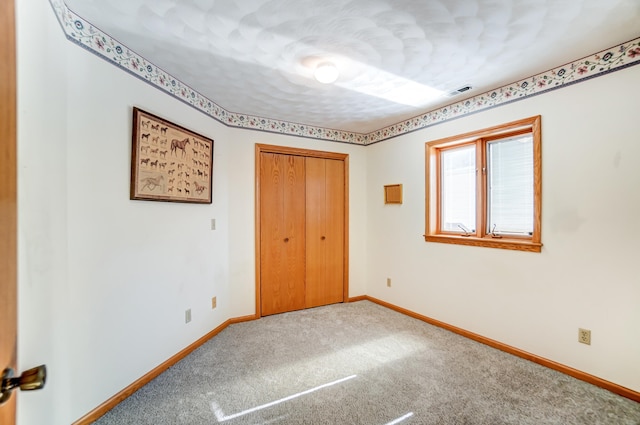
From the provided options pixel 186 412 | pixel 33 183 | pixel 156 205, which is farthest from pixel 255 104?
pixel 186 412

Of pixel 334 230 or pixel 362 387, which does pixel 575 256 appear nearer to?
pixel 362 387

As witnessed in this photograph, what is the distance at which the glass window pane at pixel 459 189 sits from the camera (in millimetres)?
2924

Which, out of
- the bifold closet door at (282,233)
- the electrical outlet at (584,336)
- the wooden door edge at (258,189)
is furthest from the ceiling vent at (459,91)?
the electrical outlet at (584,336)

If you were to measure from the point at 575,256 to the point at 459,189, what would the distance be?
1.19 m

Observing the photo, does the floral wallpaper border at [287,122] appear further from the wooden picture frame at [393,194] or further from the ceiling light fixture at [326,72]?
the ceiling light fixture at [326,72]

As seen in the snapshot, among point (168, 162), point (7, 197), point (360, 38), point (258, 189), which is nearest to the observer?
point (7, 197)

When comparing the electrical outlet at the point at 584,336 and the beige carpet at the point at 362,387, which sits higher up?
the electrical outlet at the point at 584,336

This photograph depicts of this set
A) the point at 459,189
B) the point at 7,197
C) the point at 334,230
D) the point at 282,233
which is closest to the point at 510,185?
the point at 459,189

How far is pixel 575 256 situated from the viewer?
82.2 inches

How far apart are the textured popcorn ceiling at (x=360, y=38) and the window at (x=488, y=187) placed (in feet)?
1.73

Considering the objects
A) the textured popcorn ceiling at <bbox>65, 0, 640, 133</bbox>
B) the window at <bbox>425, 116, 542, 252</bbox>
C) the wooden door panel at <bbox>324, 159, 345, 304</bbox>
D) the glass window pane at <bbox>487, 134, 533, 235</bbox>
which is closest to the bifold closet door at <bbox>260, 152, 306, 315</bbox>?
the wooden door panel at <bbox>324, 159, 345, 304</bbox>

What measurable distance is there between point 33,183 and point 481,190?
3238 millimetres

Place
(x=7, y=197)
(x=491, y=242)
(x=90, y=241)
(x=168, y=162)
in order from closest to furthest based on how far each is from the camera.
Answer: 1. (x=7, y=197)
2. (x=90, y=241)
3. (x=168, y=162)
4. (x=491, y=242)

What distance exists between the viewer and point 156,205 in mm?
2125
